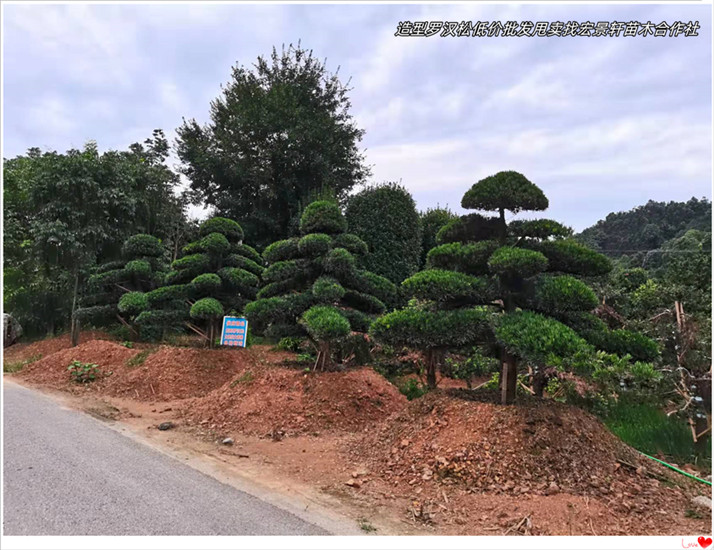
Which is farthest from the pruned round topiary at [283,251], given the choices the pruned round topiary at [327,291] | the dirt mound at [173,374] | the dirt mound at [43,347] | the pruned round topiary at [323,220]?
the dirt mound at [43,347]

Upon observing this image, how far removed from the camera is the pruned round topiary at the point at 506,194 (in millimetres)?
4227

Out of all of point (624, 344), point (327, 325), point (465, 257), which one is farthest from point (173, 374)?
point (624, 344)

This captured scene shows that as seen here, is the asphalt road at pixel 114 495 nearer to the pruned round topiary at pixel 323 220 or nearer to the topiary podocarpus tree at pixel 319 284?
the topiary podocarpus tree at pixel 319 284

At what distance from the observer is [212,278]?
28.2 ft

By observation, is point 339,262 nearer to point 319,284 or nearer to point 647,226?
point 319,284

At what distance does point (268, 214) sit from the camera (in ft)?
48.3

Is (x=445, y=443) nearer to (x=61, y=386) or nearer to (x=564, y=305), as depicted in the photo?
(x=564, y=305)

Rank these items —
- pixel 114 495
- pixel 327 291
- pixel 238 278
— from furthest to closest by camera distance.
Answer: pixel 238 278
pixel 327 291
pixel 114 495

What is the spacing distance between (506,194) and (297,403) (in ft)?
12.3

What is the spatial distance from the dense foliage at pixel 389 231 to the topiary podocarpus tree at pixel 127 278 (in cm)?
538

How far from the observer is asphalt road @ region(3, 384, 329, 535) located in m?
2.98

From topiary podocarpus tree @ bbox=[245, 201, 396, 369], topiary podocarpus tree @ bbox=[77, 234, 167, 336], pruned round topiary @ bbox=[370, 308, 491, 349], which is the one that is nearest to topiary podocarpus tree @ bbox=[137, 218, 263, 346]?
topiary podocarpus tree @ bbox=[245, 201, 396, 369]

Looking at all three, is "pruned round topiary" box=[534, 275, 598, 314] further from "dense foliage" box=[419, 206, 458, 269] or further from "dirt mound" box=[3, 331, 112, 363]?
"dirt mound" box=[3, 331, 112, 363]

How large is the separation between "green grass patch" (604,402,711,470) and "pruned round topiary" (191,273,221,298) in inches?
277
